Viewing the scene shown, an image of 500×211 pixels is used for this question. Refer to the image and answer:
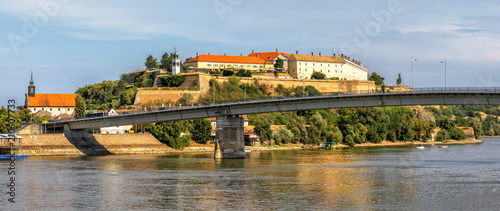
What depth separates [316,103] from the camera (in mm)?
77438

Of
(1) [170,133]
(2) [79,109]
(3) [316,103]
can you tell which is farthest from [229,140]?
(2) [79,109]

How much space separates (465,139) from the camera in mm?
166625

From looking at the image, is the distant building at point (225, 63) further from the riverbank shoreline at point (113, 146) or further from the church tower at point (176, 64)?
the riverbank shoreline at point (113, 146)

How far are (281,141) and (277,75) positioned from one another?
154 ft

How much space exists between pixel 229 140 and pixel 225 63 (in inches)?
3192

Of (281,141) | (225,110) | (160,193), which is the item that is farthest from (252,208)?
(281,141)

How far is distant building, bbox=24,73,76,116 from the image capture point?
140750 mm

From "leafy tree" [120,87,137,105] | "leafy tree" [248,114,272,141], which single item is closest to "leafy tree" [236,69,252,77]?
"leafy tree" [120,87,137,105]

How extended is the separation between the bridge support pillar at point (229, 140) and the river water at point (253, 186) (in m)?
10.8

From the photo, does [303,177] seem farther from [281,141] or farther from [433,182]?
[281,141]

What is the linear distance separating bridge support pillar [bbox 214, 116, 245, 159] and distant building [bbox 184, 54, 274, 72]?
2893 inches

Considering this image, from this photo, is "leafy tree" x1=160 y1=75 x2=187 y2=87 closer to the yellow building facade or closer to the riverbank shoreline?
the yellow building facade

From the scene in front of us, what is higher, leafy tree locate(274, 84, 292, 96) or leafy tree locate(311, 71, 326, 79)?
leafy tree locate(311, 71, 326, 79)

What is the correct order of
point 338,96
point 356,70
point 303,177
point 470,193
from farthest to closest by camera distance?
point 356,70, point 338,96, point 303,177, point 470,193
